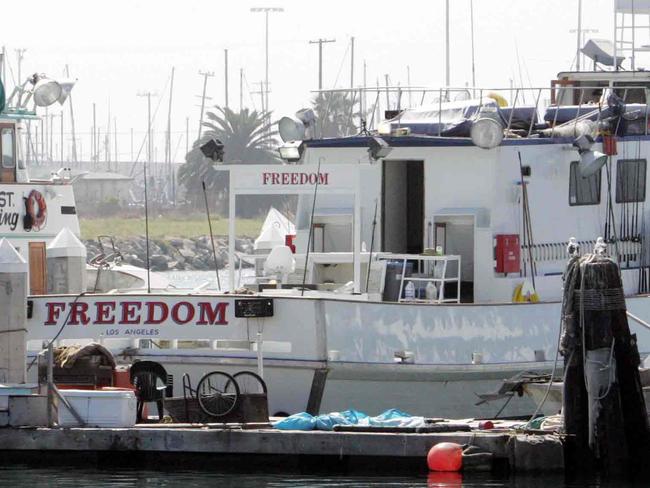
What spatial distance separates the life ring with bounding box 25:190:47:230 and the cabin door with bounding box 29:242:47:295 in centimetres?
59

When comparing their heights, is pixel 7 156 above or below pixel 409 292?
above

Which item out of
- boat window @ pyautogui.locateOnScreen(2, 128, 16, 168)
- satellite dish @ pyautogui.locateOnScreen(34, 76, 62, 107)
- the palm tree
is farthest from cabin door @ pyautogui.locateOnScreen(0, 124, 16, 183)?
the palm tree

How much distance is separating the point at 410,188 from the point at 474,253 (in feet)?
5.80

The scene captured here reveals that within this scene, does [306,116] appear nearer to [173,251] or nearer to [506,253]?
[506,253]

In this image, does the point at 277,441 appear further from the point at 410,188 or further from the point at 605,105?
the point at 605,105

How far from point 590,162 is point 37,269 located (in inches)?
335

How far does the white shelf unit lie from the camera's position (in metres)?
19.3

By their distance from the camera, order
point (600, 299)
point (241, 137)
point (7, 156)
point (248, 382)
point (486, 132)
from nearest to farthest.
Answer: point (600, 299) → point (248, 382) → point (486, 132) → point (7, 156) → point (241, 137)

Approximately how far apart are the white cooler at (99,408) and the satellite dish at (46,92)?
44.0 feet

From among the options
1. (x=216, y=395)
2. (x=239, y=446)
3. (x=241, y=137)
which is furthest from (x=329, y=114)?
(x=241, y=137)

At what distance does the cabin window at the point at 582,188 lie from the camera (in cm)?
2116

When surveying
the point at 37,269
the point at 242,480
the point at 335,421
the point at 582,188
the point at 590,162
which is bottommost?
the point at 242,480

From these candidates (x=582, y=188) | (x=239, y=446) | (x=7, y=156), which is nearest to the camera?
(x=239, y=446)

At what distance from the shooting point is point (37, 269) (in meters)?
24.6
